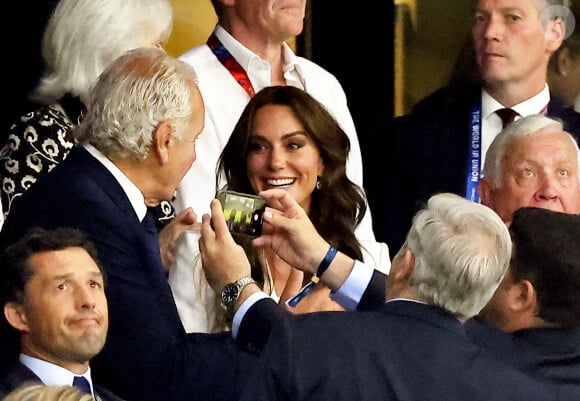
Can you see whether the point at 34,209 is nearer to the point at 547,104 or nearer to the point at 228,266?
the point at 228,266

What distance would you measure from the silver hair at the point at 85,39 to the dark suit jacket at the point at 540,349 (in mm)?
1325

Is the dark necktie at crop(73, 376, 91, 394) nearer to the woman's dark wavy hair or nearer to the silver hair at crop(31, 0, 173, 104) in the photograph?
the woman's dark wavy hair

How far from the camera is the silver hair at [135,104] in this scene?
386 cm

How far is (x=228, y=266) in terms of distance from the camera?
12.4 ft

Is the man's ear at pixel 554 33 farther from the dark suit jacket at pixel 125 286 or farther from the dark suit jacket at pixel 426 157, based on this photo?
the dark suit jacket at pixel 125 286

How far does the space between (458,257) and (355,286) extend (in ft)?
1.89

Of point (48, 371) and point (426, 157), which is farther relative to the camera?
point (426, 157)

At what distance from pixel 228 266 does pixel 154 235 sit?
0.92 feet

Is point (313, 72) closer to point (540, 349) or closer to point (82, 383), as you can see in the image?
point (540, 349)

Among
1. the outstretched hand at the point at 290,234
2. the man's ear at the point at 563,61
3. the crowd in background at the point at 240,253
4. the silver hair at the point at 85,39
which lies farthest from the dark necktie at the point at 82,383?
the man's ear at the point at 563,61

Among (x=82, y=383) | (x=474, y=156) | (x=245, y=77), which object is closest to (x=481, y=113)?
(x=474, y=156)

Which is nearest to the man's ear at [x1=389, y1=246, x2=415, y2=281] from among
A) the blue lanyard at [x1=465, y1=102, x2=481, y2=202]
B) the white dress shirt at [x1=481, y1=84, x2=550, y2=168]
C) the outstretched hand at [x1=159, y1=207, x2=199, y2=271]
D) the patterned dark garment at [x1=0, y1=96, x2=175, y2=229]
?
the outstretched hand at [x1=159, y1=207, x2=199, y2=271]

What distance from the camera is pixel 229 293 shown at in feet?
12.3

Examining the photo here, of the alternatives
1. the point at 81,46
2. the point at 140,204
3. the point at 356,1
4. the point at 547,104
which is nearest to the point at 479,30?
the point at 547,104
